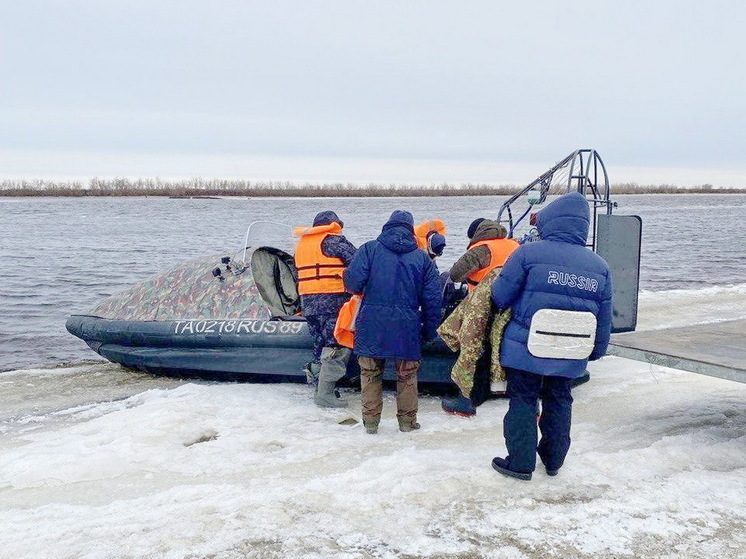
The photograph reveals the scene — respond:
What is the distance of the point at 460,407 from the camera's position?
17.0 ft

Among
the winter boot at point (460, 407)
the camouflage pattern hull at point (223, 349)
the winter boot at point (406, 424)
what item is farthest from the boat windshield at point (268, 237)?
the winter boot at point (406, 424)

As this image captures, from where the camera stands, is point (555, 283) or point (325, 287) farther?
point (325, 287)

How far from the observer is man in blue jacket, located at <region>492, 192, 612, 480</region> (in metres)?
3.62

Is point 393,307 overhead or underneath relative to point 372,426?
overhead

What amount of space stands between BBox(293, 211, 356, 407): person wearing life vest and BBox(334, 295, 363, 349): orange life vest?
26 centimetres

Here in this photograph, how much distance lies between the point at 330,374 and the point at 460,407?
99 centimetres

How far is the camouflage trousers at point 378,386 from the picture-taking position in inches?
185

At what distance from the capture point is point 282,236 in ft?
23.9

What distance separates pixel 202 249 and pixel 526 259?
19.0 metres

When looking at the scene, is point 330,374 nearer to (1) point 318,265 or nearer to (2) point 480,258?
(1) point 318,265

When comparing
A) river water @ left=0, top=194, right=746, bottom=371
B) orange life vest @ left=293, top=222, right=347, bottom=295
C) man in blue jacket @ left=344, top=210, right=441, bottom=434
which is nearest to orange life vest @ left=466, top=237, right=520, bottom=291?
man in blue jacket @ left=344, top=210, right=441, bottom=434

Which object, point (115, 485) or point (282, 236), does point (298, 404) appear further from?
point (282, 236)

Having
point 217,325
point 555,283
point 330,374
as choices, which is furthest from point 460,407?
point 217,325

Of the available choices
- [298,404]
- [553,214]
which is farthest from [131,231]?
[553,214]
